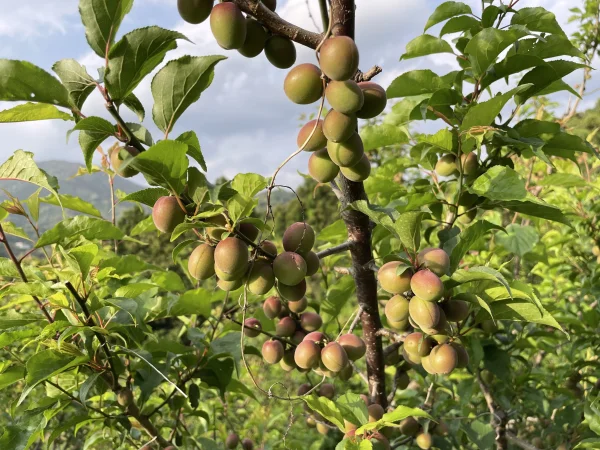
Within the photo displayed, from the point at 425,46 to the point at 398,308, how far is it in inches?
33.8

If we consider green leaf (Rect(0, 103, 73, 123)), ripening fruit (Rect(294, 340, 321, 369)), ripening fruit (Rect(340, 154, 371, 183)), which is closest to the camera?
green leaf (Rect(0, 103, 73, 123))

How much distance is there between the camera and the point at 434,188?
1535mm

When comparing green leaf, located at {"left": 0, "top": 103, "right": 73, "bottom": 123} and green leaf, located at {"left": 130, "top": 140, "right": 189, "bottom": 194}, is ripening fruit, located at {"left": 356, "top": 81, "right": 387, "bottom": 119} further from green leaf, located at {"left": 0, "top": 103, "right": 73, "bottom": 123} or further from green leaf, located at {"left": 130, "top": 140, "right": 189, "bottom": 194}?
green leaf, located at {"left": 0, "top": 103, "right": 73, "bottom": 123}

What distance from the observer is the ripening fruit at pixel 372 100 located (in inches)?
36.2

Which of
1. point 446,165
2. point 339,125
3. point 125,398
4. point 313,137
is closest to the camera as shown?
point 339,125

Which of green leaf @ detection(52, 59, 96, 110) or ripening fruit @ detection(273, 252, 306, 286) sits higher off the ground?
green leaf @ detection(52, 59, 96, 110)

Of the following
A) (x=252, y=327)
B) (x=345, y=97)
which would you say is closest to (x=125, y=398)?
(x=252, y=327)

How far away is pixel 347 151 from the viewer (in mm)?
908

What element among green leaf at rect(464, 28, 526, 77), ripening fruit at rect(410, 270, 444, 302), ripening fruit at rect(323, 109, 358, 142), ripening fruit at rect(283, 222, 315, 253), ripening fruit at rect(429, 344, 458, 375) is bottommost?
ripening fruit at rect(429, 344, 458, 375)

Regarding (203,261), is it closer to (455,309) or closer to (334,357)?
(334,357)

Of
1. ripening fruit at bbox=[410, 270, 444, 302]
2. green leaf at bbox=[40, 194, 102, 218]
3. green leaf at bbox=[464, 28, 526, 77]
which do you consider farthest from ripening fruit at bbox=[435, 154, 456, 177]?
green leaf at bbox=[40, 194, 102, 218]

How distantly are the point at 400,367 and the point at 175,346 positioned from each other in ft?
2.57

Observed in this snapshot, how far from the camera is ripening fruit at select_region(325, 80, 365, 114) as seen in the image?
0.83m

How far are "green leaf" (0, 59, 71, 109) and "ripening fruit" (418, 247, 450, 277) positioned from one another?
2.70 feet
